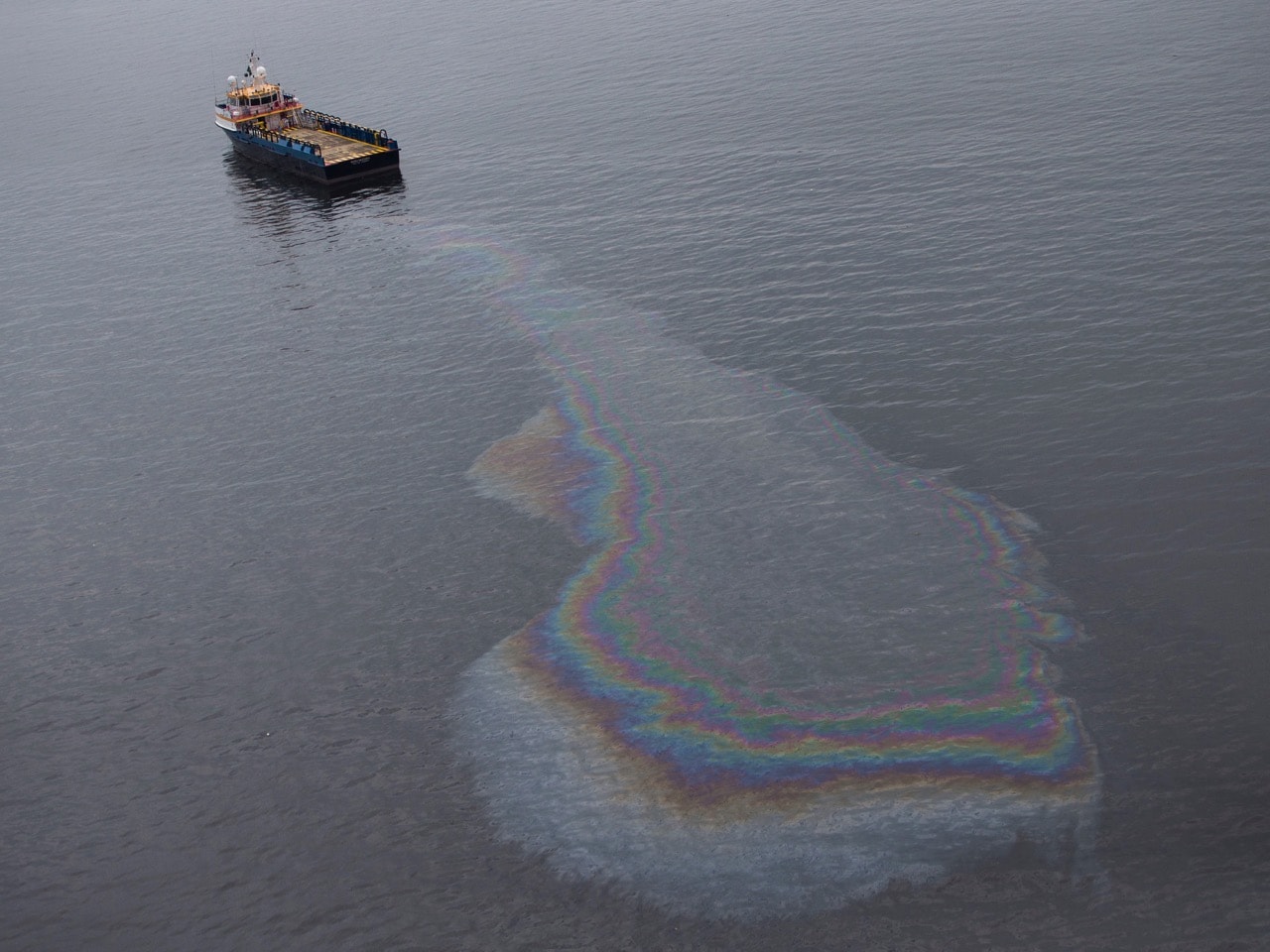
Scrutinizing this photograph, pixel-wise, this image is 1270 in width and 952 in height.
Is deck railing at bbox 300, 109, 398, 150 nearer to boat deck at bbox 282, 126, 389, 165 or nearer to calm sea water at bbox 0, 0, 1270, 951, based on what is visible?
boat deck at bbox 282, 126, 389, 165

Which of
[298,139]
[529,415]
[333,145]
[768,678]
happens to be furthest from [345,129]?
[768,678]

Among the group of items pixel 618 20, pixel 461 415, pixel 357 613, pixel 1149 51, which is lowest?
pixel 357 613

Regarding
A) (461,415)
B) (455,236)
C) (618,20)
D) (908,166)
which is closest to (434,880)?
(461,415)

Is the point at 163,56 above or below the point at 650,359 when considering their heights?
above

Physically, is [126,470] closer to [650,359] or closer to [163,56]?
[650,359]

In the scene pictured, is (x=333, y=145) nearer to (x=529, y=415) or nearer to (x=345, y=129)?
(x=345, y=129)

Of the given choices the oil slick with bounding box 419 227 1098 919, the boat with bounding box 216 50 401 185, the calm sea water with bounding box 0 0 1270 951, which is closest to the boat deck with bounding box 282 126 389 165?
the boat with bounding box 216 50 401 185
